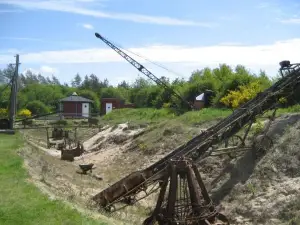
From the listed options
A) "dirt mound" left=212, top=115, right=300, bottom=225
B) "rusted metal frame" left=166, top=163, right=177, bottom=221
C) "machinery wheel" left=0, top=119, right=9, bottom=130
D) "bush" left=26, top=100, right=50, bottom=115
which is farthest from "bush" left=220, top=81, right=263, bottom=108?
"bush" left=26, top=100, right=50, bottom=115

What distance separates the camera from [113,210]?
19.6 metres

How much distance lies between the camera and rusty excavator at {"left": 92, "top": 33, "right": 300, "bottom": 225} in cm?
1653

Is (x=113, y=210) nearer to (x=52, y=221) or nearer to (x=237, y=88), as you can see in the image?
(x=52, y=221)

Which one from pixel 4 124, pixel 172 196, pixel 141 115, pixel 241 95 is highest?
pixel 241 95

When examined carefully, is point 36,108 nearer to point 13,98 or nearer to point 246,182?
point 13,98

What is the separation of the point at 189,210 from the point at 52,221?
19.4 feet

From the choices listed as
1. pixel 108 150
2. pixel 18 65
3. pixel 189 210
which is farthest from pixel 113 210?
pixel 18 65

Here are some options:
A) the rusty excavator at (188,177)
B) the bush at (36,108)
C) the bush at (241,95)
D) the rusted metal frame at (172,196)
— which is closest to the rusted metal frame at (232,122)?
the rusty excavator at (188,177)

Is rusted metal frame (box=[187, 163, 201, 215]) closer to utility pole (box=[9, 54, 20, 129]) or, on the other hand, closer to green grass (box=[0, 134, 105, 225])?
green grass (box=[0, 134, 105, 225])

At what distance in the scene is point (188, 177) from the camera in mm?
16938

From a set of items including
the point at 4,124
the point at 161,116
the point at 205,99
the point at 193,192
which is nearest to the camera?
the point at 193,192

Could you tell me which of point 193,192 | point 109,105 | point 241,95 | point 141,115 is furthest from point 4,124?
point 109,105

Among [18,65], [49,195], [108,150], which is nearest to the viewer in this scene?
[49,195]

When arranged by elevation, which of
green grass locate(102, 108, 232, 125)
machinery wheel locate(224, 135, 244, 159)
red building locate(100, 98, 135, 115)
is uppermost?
red building locate(100, 98, 135, 115)
